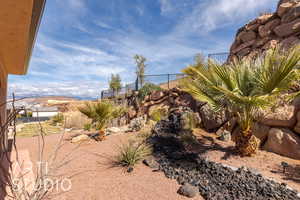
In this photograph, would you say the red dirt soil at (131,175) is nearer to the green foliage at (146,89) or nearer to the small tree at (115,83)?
the green foliage at (146,89)

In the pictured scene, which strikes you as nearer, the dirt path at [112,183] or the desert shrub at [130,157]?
the dirt path at [112,183]

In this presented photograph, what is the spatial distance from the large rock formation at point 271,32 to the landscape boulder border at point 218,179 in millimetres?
5047

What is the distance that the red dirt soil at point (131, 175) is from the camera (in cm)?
331

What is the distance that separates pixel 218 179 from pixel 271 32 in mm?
9035

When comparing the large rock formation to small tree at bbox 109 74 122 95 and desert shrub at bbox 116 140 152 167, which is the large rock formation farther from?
small tree at bbox 109 74 122 95

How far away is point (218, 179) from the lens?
3705 millimetres

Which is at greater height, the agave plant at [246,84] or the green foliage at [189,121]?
the agave plant at [246,84]

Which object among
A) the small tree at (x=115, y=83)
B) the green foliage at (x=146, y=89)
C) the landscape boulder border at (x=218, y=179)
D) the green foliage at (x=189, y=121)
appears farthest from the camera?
the small tree at (x=115, y=83)

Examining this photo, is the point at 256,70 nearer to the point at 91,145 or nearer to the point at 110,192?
the point at 110,192

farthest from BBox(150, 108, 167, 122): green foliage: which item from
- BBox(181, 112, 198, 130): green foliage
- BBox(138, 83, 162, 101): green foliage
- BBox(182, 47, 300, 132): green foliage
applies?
BBox(182, 47, 300, 132): green foliage

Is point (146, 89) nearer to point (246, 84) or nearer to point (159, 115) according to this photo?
point (159, 115)

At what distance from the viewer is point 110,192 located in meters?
3.40

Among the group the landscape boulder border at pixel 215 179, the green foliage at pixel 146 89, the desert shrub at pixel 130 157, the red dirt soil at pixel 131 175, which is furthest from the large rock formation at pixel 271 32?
the green foliage at pixel 146 89

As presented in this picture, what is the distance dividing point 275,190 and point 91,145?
18.3 feet
